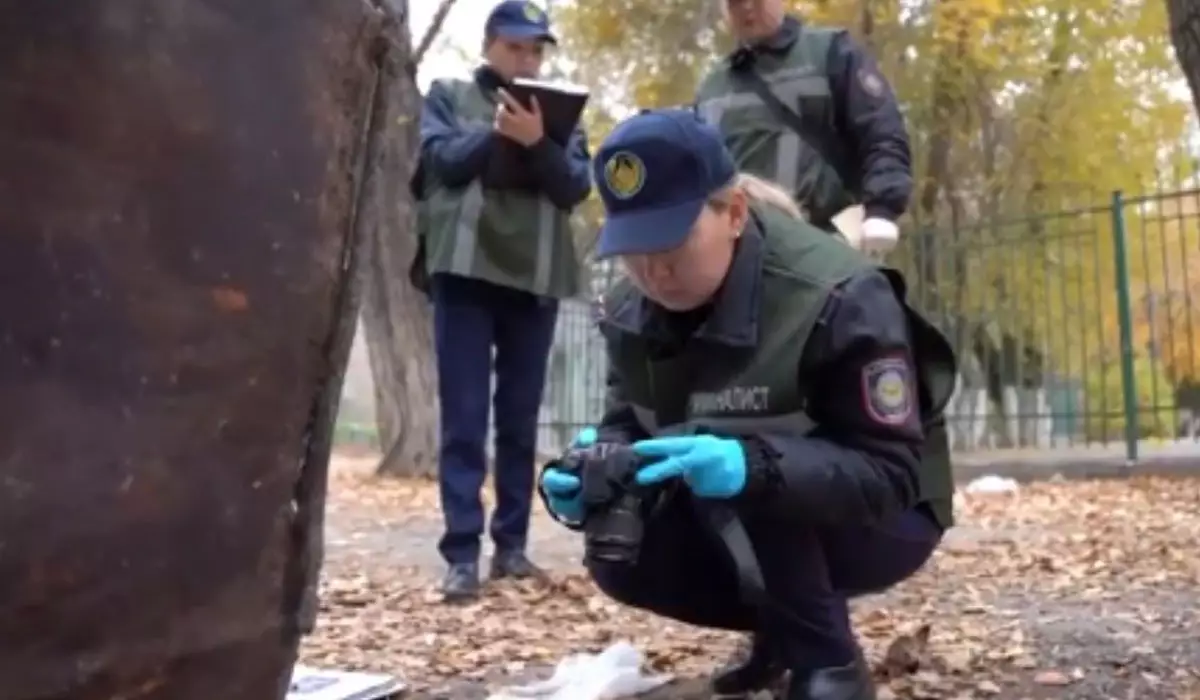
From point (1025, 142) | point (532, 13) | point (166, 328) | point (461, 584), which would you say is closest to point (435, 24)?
point (1025, 142)

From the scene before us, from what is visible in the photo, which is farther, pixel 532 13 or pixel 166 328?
pixel 532 13

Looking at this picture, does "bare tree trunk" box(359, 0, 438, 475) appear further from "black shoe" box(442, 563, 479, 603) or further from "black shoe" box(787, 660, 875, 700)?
"black shoe" box(787, 660, 875, 700)

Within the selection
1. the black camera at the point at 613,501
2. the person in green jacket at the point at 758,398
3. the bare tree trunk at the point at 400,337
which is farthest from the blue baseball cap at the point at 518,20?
the bare tree trunk at the point at 400,337

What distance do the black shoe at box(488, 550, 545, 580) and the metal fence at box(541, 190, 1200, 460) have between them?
5041 millimetres

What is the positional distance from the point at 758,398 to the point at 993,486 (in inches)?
225

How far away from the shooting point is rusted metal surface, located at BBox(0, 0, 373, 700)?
112cm

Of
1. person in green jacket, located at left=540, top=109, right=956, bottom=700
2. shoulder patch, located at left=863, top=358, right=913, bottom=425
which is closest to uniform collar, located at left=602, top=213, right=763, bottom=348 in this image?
person in green jacket, located at left=540, top=109, right=956, bottom=700

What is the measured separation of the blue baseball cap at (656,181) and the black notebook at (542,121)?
1467 mm

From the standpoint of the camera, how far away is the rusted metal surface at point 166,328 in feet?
3.67

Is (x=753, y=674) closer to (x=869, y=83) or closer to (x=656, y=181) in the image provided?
(x=656, y=181)

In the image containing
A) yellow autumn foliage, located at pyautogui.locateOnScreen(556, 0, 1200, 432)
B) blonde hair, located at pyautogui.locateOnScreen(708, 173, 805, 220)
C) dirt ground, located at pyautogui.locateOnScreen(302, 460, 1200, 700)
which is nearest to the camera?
blonde hair, located at pyautogui.locateOnScreen(708, 173, 805, 220)

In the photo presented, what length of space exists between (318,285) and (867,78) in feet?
6.67

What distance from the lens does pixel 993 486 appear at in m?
7.38

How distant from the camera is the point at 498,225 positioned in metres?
3.50
